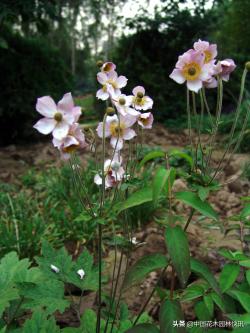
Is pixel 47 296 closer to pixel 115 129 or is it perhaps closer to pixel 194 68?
pixel 115 129

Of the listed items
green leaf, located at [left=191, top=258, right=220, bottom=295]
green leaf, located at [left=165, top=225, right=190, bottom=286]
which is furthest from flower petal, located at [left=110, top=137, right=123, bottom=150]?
green leaf, located at [left=191, top=258, right=220, bottom=295]

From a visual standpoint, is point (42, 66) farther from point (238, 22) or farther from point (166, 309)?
point (166, 309)

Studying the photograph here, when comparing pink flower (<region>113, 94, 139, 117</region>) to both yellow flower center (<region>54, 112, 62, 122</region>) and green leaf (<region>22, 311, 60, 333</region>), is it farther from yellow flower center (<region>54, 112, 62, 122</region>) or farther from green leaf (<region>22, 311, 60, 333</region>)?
green leaf (<region>22, 311, 60, 333</region>)

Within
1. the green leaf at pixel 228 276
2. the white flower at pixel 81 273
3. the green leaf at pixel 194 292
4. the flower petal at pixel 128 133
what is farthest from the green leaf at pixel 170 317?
the flower petal at pixel 128 133

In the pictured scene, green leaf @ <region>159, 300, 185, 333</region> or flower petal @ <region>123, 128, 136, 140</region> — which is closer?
green leaf @ <region>159, 300, 185, 333</region>

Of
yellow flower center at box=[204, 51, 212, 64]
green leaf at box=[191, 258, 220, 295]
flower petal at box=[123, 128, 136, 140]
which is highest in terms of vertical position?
yellow flower center at box=[204, 51, 212, 64]

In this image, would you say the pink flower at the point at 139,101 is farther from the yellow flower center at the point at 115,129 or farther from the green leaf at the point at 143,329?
the green leaf at the point at 143,329

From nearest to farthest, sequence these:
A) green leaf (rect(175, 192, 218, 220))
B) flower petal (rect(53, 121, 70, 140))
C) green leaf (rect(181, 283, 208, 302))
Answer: flower petal (rect(53, 121, 70, 140)), green leaf (rect(175, 192, 218, 220)), green leaf (rect(181, 283, 208, 302))

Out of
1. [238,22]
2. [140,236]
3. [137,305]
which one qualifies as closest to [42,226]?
[140,236]
